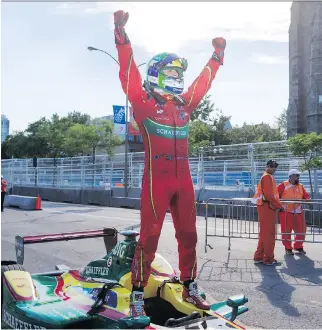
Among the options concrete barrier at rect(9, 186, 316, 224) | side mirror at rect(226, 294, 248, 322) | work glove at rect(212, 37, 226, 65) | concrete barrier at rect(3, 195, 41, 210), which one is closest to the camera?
side mirror at rect(226, 294, 248, 322)

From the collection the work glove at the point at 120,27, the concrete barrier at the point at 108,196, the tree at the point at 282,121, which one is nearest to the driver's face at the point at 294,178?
the concrete barrier at the point at 108,196

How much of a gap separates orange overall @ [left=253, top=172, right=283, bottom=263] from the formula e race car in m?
4.04

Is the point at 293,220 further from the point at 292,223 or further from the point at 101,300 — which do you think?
the point at 101,300

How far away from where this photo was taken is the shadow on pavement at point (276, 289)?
553cm

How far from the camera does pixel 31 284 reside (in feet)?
13.7

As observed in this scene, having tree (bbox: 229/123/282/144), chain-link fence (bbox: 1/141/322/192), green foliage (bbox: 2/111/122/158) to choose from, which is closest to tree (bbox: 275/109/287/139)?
tree (bbox: 229/123/282/144)

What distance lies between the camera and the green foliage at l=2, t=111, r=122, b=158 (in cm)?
3359

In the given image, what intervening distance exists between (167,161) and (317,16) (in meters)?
51.0

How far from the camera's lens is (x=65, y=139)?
34.9 metres

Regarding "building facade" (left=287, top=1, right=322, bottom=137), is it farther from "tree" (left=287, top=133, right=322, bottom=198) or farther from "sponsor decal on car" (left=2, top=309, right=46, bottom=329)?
"sponsor decal on car" (left=2, top=309, right=46, bottom=329)

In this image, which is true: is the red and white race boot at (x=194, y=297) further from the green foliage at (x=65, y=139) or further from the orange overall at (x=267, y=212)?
the green foliage at (x=65, y=139)

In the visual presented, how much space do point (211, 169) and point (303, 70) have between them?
38883mm

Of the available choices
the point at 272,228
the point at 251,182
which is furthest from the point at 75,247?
the point at 251,182

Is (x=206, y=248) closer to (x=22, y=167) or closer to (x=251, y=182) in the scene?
(x=251, y=182)
